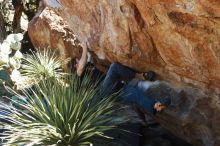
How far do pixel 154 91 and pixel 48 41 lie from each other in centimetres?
671

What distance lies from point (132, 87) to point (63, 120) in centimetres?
203

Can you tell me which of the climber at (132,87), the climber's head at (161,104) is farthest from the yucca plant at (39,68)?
the climber's head at (161,104)

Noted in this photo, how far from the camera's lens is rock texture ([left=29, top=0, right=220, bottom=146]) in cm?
594

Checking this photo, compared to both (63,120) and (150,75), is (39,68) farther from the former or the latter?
(63,120)

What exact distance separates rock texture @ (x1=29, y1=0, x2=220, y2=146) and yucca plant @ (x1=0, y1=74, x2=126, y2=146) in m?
1.35

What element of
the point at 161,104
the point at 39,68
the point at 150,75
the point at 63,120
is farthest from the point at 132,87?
the point at 39,68

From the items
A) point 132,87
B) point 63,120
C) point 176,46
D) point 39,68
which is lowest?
point 63,120

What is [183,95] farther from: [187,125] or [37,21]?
[37,21]

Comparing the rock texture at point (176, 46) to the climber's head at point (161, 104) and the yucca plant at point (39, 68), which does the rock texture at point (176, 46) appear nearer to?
the climber's head at point (161, 104)

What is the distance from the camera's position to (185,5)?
18.7 feet

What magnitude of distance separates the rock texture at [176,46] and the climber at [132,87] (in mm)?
216

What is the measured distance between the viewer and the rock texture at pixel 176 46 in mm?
5941

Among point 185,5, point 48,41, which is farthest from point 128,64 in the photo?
point 48,41

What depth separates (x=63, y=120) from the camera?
599cm
